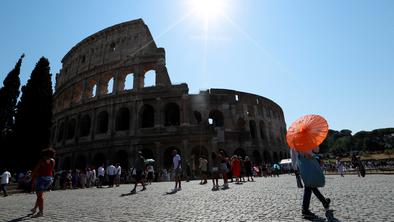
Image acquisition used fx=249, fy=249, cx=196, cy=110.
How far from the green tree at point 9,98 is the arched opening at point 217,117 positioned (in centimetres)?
2116

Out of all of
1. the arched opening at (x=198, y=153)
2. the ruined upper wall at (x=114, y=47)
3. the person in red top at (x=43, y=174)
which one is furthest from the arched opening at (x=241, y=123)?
the person in red top at (x=43, y=174)

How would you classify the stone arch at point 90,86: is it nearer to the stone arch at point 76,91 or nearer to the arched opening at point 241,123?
the stone arch at point 76,91

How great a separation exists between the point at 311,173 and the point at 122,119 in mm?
27725

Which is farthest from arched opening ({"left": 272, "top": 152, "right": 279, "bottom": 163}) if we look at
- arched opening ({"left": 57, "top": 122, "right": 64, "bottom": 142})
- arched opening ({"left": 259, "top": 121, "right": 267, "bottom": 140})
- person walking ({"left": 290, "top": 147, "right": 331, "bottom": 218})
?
person walking ({"left": 290, "top": 147, "right": 331, "bottom": 218})

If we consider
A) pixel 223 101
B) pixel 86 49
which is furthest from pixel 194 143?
→ pixel 86 49

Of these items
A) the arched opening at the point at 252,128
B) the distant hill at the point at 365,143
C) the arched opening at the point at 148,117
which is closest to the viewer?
the arched opening at the point at 148,117

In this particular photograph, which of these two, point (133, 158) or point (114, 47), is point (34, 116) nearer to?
point (133, 158)

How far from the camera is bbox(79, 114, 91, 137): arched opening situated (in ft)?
101

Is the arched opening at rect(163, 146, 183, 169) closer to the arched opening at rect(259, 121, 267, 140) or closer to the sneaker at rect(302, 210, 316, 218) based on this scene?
the arched opening at rect(259, 121, 267, 140)

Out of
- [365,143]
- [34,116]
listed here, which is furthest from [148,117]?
[365,143]

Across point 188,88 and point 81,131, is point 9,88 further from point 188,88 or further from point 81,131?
point 188,88

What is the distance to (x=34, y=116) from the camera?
71.1 ft

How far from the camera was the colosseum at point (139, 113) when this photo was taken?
26.2 metres

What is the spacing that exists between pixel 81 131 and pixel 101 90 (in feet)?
18.5
